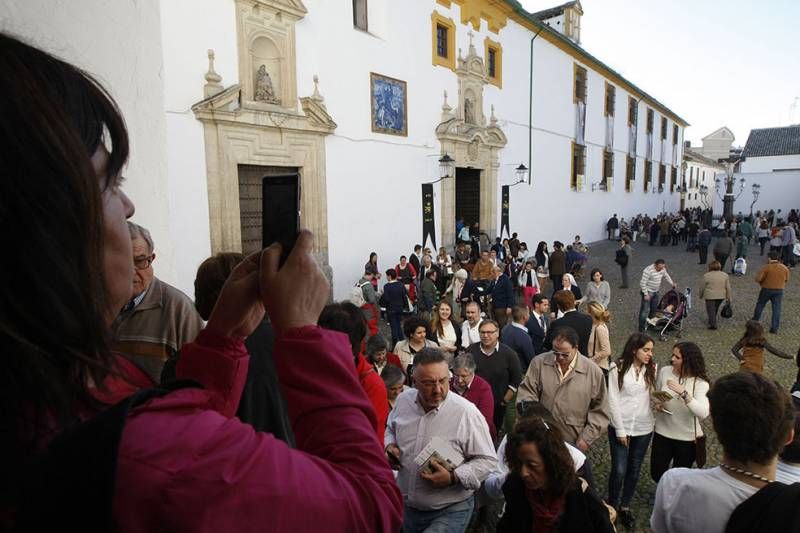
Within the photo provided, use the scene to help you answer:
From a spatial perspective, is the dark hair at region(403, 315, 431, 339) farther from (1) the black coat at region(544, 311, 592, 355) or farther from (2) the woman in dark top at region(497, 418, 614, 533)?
(2) the woman in dark top at region(497, 418, 614, 533)

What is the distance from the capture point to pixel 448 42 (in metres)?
15.7

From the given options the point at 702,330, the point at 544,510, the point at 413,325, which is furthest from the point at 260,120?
the point at 702,330

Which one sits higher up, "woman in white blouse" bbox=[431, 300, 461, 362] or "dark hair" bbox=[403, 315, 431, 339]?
"dark hair" bbox=[403, 315, 431, 339]

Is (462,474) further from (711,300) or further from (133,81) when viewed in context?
(711,300)

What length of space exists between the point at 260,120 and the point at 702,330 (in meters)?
10.0

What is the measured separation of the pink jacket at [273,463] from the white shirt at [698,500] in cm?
188

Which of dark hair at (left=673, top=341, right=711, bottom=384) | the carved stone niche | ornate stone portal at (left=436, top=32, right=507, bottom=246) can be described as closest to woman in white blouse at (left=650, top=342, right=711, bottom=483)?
dark hair at (left=673, top=341, right=711, bottom=384)

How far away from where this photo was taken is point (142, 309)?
8.51 ft

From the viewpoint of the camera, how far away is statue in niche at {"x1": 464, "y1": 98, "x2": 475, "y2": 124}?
1655 centimetres

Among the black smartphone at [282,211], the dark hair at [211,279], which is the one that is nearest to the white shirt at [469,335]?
the dark hair at [211,279]

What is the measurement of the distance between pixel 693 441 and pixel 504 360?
168cm

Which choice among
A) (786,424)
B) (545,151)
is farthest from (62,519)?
(545,151)

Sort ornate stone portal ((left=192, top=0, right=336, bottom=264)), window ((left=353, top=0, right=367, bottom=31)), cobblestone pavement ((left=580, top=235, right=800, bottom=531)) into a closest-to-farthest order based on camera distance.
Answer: cobblestone pavement ((left=580, top=235, right=800, bottom=531))
ornate stone portal ((left=192, top=0, right=336, bottom=264))
window ((left=353, top=0, right=367, bottom=31))

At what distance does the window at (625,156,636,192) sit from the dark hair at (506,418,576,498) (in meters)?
31.4
